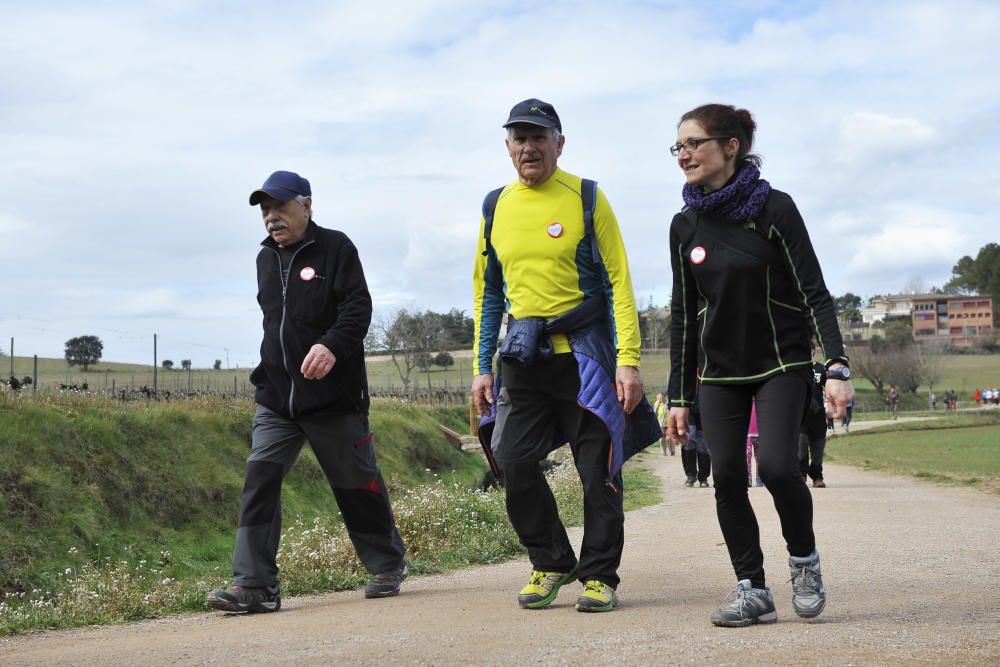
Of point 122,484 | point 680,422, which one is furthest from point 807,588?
point 122,484

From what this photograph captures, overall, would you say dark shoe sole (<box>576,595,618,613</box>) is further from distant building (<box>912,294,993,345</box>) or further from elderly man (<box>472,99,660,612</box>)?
distant building (<box>912,294,993,345</box>)

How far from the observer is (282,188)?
6559 millimetres

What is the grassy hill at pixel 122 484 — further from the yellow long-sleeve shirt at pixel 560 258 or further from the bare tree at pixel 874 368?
the bare tree at pixel 874 368

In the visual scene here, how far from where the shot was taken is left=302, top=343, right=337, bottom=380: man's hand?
6.19m

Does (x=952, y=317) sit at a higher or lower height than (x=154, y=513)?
higher

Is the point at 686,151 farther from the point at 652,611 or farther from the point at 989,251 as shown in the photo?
the point at 989,251

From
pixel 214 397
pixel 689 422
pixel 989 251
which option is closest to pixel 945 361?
pixel 989 251

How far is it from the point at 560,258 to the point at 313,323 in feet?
5.07

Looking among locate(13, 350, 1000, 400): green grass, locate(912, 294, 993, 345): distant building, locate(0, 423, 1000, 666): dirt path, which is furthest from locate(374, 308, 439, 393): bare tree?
locate(912, 294, 993, 345): distant building

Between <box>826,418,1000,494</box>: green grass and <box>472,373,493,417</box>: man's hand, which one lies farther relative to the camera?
<box>826,418,1000,494</box>: green grass

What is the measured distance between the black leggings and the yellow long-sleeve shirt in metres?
0.64

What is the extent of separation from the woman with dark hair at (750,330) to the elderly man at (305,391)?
A: 2098mm

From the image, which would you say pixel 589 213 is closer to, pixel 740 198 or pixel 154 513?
pixel 740 198

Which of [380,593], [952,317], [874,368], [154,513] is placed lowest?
Answer: [154,513]
